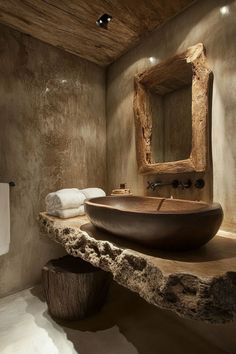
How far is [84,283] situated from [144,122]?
49.9 inches

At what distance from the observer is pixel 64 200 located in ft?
4.98

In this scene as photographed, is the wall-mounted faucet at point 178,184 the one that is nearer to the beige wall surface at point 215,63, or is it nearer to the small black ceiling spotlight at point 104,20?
the beige wall surface at point 215,63

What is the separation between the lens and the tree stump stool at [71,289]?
1444 millimetres

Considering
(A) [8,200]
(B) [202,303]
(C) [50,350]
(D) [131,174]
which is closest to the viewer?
(B) [202,303]

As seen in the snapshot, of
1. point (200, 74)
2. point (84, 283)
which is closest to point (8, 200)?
point (84, 283)

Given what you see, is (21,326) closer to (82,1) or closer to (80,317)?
(80,317)

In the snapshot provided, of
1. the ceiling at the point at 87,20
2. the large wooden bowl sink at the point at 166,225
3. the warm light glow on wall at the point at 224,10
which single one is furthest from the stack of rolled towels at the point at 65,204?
the warm light glow on wall at the point at 224,10

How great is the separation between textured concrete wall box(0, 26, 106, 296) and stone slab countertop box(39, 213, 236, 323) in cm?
92

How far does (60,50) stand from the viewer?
1.93m

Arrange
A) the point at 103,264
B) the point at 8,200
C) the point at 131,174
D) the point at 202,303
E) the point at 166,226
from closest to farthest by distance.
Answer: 1. the point at 202,303
2. the point at 166,226
3. the point at 103,264
4. the point at 8,200
5. the point at 131,174

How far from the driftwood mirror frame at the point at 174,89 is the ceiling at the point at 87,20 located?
12.9 inches

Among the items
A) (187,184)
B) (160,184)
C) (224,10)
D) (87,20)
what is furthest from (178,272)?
(87,20)

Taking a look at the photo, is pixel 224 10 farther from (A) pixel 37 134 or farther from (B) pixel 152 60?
(A) pixel 37 134

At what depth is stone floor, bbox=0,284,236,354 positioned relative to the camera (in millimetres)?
1244
